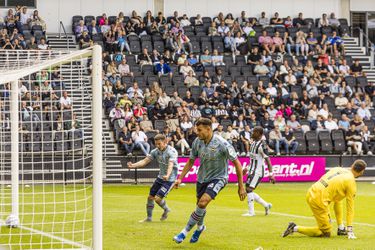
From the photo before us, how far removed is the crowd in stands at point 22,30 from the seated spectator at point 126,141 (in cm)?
608

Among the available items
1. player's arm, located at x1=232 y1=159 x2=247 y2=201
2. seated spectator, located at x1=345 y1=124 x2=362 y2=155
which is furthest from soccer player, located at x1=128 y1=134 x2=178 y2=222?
seated spectator, located at x1=345 y1=124 x2=362 y2=155

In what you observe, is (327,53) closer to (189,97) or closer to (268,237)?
(189,97)

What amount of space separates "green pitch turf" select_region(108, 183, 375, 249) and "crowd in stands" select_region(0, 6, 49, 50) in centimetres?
1144

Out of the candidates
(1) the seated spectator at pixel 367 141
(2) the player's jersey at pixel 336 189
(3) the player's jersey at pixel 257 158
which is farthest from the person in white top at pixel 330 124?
(2) the player's jersey at pixel 336 189

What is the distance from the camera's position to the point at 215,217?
2214 cm

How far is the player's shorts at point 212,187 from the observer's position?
53.4 ft

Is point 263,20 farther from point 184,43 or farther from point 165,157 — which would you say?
point 165,157

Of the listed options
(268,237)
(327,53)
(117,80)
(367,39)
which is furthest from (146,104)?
(268,237)

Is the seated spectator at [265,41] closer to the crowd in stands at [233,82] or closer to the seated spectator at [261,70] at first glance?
the crowd in stands at [233,82]

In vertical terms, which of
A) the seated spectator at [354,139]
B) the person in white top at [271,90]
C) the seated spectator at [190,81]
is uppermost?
the seated spectator at [190,81]

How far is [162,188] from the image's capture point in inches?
809

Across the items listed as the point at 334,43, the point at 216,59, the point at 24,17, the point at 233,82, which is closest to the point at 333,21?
the point at 334,43

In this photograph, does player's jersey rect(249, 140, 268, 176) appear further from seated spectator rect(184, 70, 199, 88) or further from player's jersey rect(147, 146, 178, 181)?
seated spectator rect(184, 70, 199, 88)

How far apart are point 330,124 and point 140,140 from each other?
985cm
